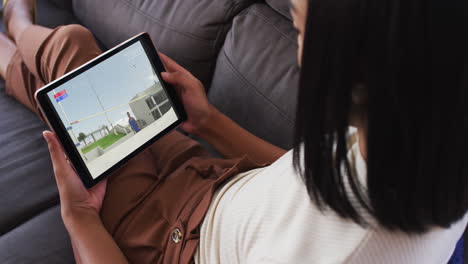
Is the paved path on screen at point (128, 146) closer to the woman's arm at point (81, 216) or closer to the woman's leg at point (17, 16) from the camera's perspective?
the woman's arm at point (81, 216)

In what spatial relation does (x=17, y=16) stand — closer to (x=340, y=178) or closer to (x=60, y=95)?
(x=60, y=95)

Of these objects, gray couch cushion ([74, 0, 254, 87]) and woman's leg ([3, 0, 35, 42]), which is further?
woman's leg ([3, 0, 35, 42])

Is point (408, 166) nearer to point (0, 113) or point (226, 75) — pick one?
point (226, 75)

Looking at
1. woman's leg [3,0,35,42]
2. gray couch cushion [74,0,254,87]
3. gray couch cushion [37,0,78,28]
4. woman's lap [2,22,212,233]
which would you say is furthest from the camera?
gray couch cushion [37,0,78,28]

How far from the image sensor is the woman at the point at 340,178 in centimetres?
39

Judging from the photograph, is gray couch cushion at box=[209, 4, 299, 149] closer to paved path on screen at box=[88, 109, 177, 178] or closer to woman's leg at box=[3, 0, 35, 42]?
paved path on screen at box=[88, 109, 177, 178]

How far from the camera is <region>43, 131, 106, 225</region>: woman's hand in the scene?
750mm

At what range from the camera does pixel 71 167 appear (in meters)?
0.80

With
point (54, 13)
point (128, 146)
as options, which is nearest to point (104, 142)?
point (128, 146)

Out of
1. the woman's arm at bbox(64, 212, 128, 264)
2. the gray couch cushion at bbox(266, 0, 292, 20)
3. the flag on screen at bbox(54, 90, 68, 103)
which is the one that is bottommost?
the woman's arm at bbox(64, 212, 128, 264)

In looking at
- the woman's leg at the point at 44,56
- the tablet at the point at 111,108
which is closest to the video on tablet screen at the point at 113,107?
the tablet at the point at 111,108

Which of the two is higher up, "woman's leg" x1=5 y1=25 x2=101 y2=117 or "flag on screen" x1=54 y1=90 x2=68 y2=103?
"woman's leg" x1=5 y1=25 x2=101 y2=117

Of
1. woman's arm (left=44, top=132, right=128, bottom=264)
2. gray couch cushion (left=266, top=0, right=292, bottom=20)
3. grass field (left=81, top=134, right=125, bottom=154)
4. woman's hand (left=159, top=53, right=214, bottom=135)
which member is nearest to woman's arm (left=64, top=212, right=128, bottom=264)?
woman's arm (left=44, top=132, right=128, bottom=264)

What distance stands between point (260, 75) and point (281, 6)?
0.19m
